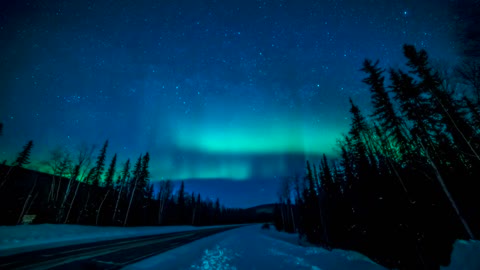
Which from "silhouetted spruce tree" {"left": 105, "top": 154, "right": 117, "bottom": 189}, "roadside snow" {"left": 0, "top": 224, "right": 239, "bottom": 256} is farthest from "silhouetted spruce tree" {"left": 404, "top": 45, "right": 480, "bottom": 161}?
"silhouetted spruce tree" {"left": 105, "top": 154, "right": 117, "bottom": 189}

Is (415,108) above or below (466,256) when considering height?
above

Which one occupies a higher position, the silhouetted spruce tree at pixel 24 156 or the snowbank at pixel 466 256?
the silhouetted spruce tree at pixel 24 156

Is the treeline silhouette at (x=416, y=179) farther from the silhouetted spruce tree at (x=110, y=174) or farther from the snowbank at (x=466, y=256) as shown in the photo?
the silhouetted spruce tree at (x=110, y=174)

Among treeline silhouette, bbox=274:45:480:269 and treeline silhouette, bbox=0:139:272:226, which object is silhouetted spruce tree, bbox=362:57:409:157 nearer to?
treeline silhouette, bbox=274:45:480:269

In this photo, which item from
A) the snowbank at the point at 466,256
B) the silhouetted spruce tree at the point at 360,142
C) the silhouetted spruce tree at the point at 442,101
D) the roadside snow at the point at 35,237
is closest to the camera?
the snowbank at the point at 466,256

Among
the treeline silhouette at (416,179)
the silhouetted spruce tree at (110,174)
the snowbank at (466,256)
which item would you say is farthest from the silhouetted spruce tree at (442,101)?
the silhouetted spruce tree at (110,174)

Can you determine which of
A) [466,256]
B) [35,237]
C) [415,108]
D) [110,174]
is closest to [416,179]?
[415,108]

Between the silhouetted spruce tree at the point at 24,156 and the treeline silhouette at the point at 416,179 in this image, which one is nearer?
the treeline silhouette at the point at 416,179

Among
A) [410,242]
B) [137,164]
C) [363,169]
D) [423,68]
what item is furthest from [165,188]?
[423,68]

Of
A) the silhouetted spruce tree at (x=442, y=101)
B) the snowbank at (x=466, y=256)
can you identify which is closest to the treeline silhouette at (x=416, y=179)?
the silhouetted spruce tree at (x=442, y=101)

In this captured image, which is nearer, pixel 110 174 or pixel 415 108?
pixel 415 108

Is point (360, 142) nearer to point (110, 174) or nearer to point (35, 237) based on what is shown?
point (35, 237)

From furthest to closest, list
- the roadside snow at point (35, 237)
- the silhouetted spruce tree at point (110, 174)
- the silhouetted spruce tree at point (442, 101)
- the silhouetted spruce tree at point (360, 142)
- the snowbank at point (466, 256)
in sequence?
the silhouetted spruce tree at point (110, 174) < the silhouetted spruce tree at point (360, 142) < the silhouetted spruce tree at point (442, 101) < the roadside snow at point (35, 237) < the snowbank at point (466, 256)

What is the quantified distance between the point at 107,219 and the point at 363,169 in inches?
1862
